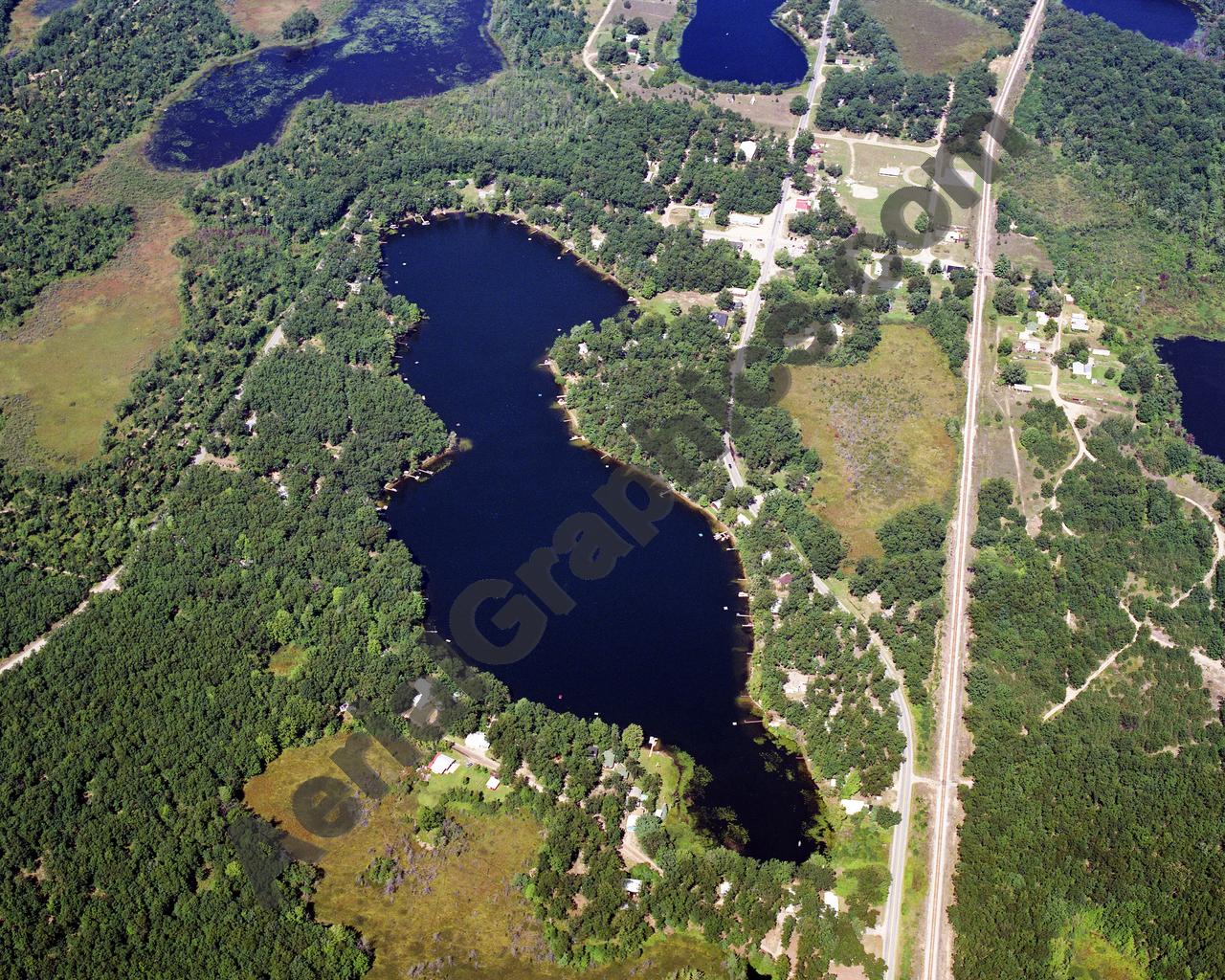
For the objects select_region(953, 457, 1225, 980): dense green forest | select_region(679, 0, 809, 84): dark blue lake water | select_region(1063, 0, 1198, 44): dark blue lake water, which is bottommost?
select_region(679, 0, 809, 84): dark blue lake water

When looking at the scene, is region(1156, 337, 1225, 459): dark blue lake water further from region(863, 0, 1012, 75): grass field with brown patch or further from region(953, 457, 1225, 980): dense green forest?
region(863, 0, 1012, 75): grass field with brown patch

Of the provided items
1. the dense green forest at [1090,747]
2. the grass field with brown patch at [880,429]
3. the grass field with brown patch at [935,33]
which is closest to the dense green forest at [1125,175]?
the grass field with brown patch at [935,33]

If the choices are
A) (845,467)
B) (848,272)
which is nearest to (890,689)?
(845,467)

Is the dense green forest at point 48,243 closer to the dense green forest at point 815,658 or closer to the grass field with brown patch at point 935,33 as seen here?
the dense green forest at point 815,658

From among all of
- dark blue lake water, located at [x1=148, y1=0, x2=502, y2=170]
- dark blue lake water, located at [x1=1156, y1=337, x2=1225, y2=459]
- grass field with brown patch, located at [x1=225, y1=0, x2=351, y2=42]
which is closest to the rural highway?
dark blue lake water, located at [x1=1156, y1=337, x2=1225, y2=459]

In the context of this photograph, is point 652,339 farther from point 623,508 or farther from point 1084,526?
point 1084,526
